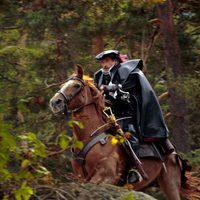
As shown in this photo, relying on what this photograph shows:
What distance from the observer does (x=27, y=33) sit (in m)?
18.1

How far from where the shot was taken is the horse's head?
8188mm

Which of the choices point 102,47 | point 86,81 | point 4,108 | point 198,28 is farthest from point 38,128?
point 4,108

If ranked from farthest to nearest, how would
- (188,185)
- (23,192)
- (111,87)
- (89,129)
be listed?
(188,185) → (111,87) → (89,129) → (23,192)

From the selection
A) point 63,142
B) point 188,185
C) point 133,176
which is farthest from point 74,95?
point 63,142

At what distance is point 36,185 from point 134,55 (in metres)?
17.5

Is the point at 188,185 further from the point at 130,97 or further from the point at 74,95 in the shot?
the point at 74,95

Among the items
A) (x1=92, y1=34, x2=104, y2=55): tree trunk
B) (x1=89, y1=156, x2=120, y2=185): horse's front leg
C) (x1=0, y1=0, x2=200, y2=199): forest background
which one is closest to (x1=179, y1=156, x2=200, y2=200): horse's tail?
(x1=89, y1=156, x2=120, y2=185): horse's front leg

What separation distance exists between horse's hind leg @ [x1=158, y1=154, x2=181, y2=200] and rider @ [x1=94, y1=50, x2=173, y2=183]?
1.41ft

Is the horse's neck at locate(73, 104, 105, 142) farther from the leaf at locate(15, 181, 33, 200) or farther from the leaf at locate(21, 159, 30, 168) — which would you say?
the leaf at locate(15, 181, 33, 200)

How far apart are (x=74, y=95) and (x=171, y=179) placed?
2433 mm

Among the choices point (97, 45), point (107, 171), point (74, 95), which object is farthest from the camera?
point (97, 45)

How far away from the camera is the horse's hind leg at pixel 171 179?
9.87 meters

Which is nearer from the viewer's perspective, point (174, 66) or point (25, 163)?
point (25, 163)

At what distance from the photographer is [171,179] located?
1001 cm
